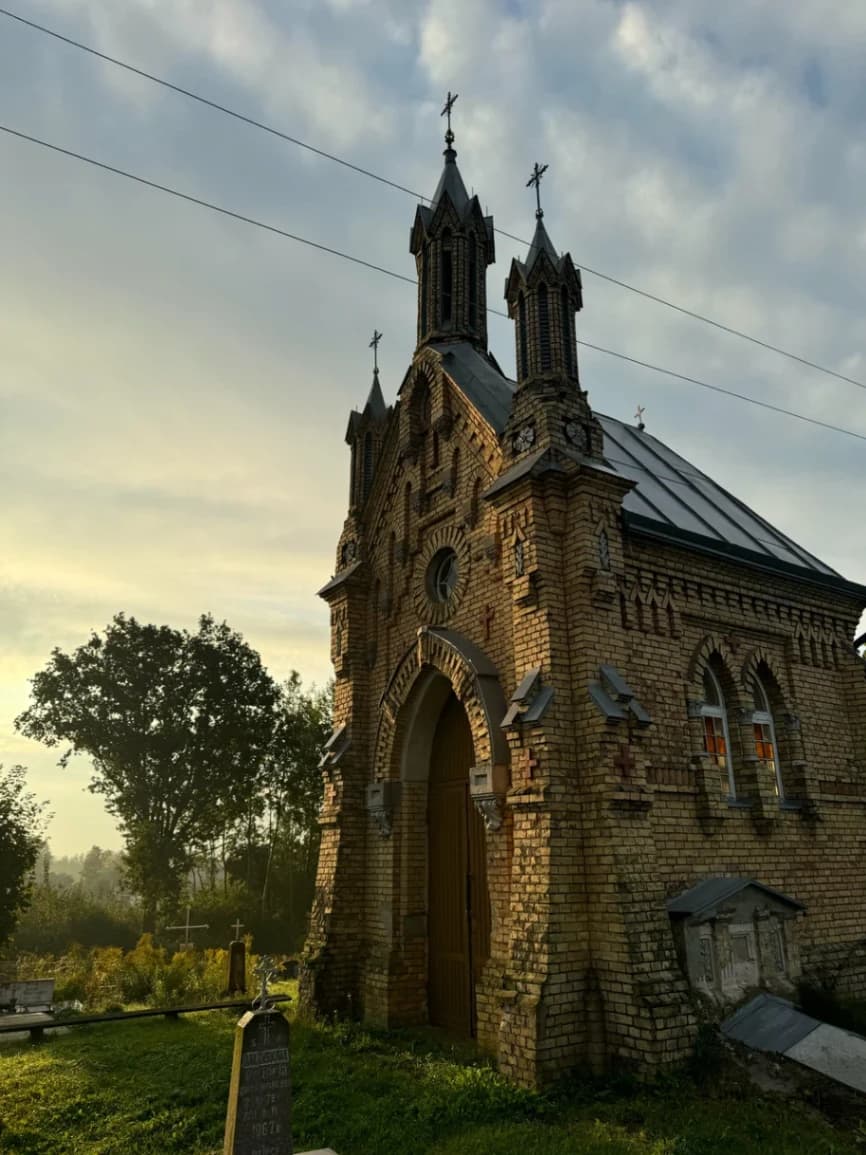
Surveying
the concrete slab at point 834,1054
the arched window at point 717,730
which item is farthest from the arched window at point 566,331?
the concrete slab at point 834,1054

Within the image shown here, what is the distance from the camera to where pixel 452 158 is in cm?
1616

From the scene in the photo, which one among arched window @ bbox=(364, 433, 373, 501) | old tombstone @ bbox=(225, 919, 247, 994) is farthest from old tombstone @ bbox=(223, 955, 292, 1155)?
old tombstone @ bbox=(225, 919, 247, 994)

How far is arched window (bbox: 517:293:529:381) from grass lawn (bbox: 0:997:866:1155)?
27.6ft

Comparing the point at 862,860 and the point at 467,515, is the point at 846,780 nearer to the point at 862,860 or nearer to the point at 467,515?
the point at 862,860

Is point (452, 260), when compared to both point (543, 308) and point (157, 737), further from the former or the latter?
point (157, 737)

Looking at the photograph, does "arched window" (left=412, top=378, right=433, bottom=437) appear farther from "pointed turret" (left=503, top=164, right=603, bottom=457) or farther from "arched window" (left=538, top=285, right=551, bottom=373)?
"arched window" (left=538, top=285, right=551, bottom=373)

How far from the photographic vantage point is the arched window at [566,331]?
10766mm

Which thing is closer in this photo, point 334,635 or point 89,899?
point 334,635

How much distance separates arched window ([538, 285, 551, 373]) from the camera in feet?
34.8

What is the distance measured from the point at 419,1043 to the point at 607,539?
6.86m

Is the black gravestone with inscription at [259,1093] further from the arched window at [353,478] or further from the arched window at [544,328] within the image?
the arched window at [353,478]

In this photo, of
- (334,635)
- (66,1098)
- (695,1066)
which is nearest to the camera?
(695,1066)

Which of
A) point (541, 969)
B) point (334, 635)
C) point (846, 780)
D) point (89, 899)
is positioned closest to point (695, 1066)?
point (541, 969)

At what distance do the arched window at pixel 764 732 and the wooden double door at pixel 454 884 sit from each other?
4390 millimetres
